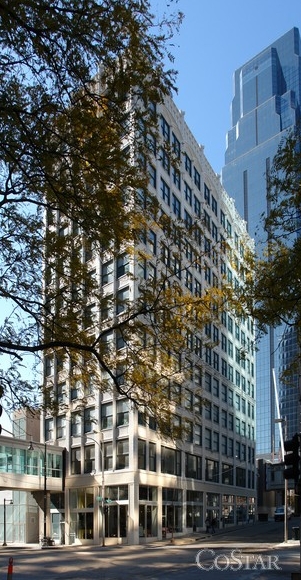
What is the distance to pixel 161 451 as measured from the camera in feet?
190

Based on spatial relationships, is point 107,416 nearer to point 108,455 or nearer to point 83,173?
point 108,455

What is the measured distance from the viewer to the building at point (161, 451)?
5268 cm

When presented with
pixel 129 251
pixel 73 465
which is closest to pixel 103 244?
pixel 129 251

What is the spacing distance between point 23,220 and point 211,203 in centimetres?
6815

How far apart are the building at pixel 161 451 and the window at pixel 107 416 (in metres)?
0.08

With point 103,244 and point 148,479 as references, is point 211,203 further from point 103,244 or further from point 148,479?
point 103,244

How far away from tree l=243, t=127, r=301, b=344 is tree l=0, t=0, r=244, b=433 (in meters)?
2.35

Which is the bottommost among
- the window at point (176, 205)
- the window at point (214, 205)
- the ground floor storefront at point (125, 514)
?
the ground floor storefront at point (125, 514)

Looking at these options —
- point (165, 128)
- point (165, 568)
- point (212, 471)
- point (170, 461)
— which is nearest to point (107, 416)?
point (170, 461)

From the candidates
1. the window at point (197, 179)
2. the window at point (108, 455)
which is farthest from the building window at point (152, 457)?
the window at point (197, 179)

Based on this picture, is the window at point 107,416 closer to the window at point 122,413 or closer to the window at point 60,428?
the window at point 122,413

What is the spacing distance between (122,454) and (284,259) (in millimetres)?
40309

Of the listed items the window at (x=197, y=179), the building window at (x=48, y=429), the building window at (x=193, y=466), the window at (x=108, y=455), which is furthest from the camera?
the window at (x=197, y=179)

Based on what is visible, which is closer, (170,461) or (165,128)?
(170,461)
